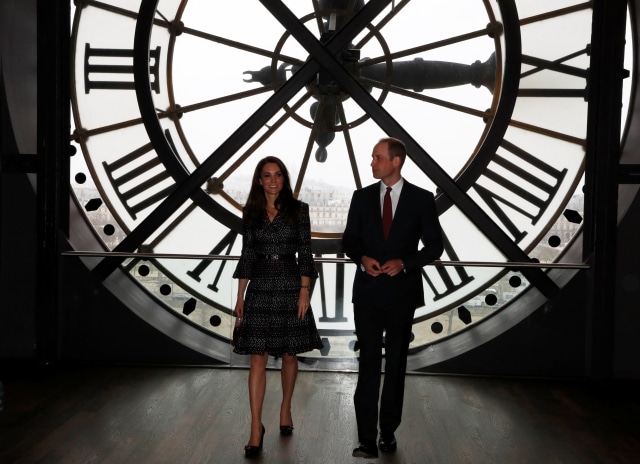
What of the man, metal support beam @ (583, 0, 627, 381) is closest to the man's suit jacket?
the man

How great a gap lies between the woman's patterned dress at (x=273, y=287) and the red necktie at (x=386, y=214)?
0.94 ft

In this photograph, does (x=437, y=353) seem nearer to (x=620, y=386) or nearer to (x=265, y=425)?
(x=620, y=386)

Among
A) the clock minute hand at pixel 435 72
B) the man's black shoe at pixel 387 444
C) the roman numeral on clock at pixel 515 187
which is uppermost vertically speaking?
the clock minute hand at pixel 435 72

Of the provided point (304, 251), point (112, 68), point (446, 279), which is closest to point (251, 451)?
point (304, 251)

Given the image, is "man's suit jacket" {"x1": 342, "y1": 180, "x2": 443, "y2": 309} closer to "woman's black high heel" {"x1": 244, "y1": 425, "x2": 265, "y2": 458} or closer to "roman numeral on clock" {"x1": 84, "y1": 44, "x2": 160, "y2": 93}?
"woman's black high heel" {"x1": 244, "y1": 425, "x2": 265, "y2": 458}

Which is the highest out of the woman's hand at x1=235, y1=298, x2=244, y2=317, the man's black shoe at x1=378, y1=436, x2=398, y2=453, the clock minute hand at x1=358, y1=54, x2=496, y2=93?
the clock minute hand at x1=358, y1=54, x2=496, y2=93

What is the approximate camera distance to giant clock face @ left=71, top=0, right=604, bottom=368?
169 inches

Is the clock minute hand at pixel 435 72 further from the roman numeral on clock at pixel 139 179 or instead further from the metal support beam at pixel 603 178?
the roman numeral on clock at pixel 139 179

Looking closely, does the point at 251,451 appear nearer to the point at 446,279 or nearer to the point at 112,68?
the point at 446,279

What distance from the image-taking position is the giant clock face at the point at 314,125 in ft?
14.1

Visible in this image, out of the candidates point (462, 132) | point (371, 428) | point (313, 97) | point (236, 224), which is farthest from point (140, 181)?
point (371, 428)

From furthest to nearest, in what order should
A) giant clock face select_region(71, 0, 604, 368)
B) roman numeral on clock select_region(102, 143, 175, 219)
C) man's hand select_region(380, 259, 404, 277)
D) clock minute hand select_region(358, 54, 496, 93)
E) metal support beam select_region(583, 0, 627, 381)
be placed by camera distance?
roman numeral on clock select_region(102, 143, 175, 219) → clock minute hand select_region(358, 54, 496, 93) → giant clock face select_region(71, 0, 604, 368) → metal support beam select_region(583, 0, 627, 381) → man's hand select_region(380, 259, 404, 277)

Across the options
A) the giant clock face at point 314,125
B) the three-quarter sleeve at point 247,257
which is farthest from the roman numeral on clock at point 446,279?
the three-quarter sleeve at point 247,257

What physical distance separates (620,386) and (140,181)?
2.74 m
